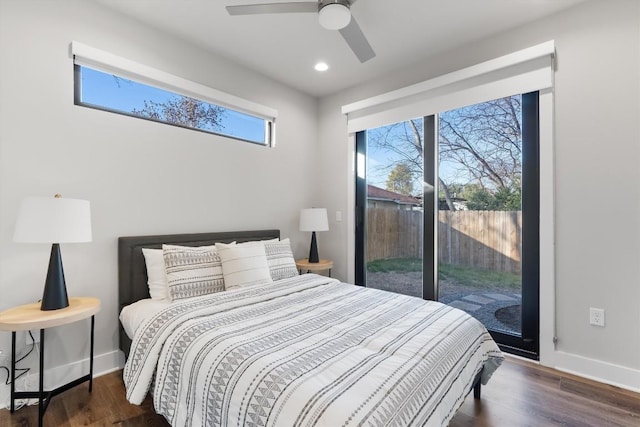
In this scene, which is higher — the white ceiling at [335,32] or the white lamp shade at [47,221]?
the white ceiling at [335,32]

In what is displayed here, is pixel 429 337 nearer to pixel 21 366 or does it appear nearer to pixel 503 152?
pixel 503 152

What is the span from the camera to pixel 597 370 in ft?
7.28

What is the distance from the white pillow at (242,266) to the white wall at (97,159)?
21.2 inches

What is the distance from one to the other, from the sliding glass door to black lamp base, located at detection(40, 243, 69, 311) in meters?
2.78

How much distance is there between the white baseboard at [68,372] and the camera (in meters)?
1.93

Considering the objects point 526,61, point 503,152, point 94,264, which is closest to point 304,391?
point 94,264

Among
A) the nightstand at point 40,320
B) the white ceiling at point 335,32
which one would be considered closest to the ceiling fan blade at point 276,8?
the white ceiling at point 335,32

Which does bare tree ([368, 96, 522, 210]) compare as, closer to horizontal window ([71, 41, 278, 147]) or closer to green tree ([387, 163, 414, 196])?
green tree ([387, 163, 414, 196])

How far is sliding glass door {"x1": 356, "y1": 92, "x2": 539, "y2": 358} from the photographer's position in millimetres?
2594

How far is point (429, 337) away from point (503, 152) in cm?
198

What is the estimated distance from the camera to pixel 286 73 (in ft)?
Answer: 11.1

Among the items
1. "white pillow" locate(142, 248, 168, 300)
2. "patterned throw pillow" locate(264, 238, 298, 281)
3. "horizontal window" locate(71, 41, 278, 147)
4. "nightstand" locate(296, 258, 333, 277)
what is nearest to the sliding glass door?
"nightstand" locate(296, 258, 333, 277)

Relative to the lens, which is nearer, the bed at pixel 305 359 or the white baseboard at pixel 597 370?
the bed at pixel 305 359

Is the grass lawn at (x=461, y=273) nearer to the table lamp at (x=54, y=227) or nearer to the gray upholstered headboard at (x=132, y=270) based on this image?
the gray upholstered headboard at (x=132, y=270)
